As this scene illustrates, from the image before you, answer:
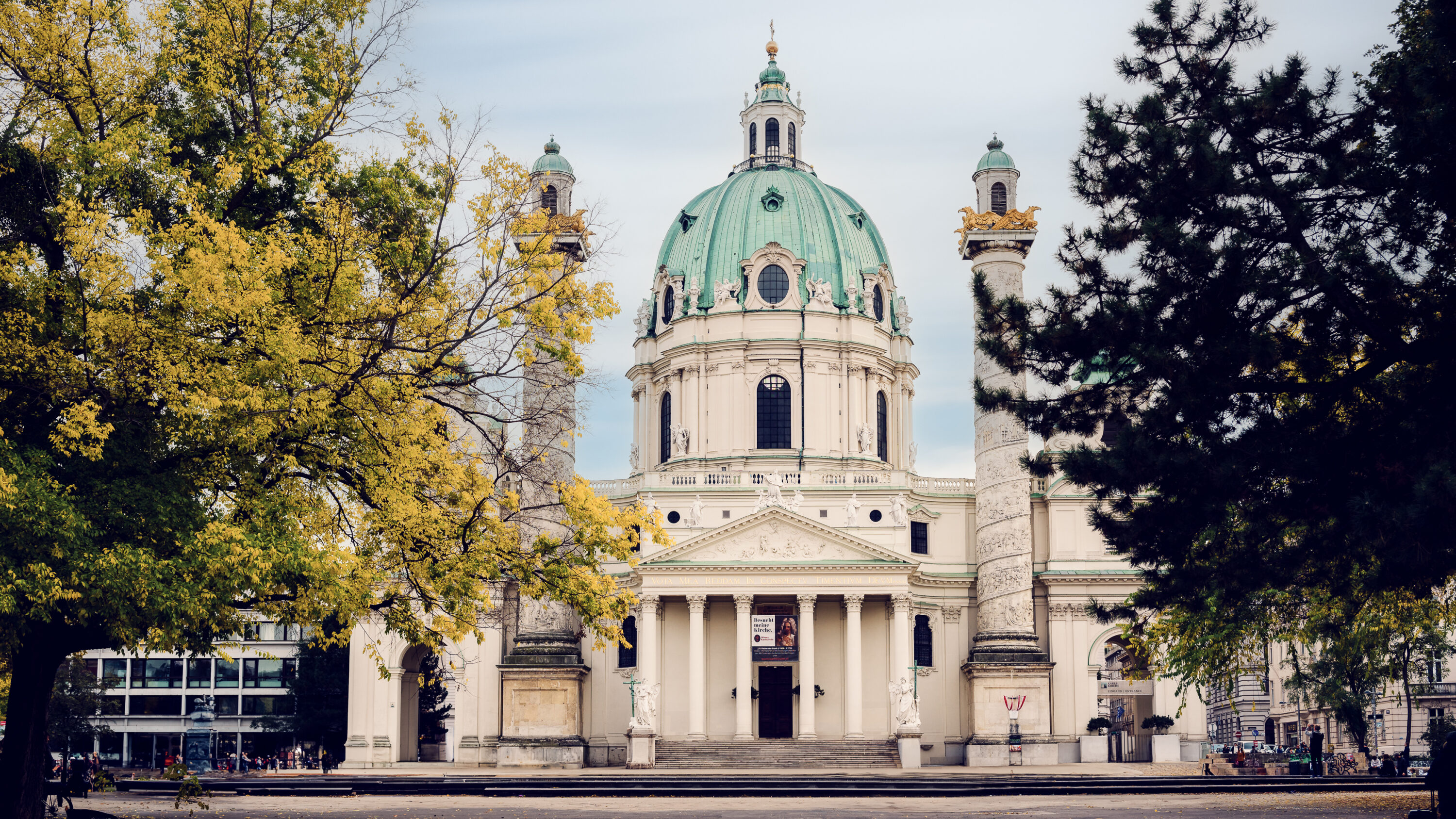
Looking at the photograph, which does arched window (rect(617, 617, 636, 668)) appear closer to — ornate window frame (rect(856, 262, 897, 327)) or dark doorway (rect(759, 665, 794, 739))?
dark doorway (rect(759, 665, 794, 739))

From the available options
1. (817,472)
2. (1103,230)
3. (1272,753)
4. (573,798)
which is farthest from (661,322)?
(1103,230)

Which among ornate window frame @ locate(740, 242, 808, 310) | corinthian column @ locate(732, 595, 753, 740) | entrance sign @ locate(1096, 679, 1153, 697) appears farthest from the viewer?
ornate window frame @ locate(740, 242, 808, 310)

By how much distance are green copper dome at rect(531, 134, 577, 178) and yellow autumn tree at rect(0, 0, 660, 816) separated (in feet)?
154

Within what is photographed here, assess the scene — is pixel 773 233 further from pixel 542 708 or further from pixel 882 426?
pixel 542 708

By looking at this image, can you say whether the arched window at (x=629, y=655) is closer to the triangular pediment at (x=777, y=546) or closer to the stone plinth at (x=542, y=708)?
the triangular pediment at (x=777, y=546)

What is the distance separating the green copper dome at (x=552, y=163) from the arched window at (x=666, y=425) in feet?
42.7

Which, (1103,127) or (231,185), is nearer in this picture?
(231,185)

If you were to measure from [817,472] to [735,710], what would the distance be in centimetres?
1230

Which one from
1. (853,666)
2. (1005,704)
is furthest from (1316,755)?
(853,666)

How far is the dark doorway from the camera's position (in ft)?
212

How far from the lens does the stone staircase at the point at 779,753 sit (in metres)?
57.5

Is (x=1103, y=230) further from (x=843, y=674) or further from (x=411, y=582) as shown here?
(x=843, y=674)

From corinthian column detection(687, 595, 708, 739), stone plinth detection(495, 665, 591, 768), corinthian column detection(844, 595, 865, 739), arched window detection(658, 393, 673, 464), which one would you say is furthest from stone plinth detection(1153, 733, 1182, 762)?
arched window detection(658, 393, 673, 464)

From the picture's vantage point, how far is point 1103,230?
23.7 metres
